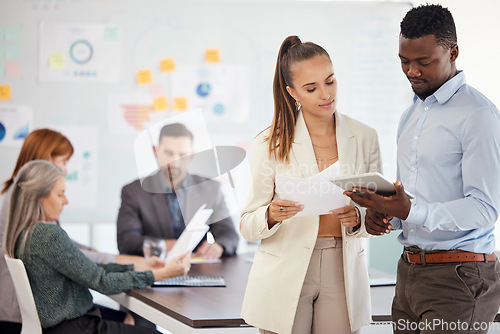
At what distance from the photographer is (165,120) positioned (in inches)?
176

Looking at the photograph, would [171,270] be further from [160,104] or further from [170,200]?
[160,104]

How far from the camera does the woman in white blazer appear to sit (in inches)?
74.0

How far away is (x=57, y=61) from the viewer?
4.43m

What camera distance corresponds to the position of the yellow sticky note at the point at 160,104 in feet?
14.8

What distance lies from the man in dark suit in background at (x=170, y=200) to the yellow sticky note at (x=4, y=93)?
3.89 ft

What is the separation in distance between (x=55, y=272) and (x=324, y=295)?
117cm

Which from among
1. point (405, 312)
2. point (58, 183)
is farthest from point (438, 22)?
point (58, 183)

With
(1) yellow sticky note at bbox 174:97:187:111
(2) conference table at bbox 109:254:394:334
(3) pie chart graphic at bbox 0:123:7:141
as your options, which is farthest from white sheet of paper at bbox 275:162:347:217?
(3) pie chart graphic at bbox 0:123:7:141

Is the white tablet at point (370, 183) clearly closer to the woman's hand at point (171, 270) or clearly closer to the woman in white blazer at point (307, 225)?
the woman in white blazer at point (307, 225)

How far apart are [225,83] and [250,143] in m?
0.48

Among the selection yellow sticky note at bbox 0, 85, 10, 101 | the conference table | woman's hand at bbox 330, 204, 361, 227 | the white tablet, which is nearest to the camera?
the white tablet

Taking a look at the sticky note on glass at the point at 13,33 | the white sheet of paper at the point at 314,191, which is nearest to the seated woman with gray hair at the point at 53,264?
the white sheet of paper at the point at 314,191

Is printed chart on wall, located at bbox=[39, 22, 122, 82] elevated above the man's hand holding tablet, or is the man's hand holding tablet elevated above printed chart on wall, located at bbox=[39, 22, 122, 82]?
printed chart on wall, located at bbox=[39, 22, 122, 82]

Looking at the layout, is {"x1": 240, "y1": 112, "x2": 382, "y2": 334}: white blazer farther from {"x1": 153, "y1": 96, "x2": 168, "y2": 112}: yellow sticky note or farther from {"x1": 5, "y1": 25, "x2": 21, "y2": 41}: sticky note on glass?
{"x1": 5, "y1": 25, "x2": 21, "y2": 41}: sticky note on glass
